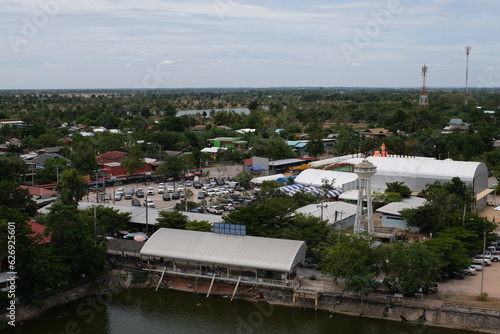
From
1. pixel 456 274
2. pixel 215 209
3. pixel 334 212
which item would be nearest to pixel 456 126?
pixel 334 212

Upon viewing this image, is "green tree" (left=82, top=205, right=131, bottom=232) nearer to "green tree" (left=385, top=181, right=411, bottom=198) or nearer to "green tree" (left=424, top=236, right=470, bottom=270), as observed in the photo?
"green tree" (left=424, top=236, right=470, bottom=270)

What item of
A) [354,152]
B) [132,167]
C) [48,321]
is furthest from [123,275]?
[354,152]

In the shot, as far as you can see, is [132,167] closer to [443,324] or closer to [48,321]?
[48,321]

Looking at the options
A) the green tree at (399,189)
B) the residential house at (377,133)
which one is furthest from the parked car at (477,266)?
the residential house at (377,133)

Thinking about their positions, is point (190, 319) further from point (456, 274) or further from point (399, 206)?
point (399, 206)

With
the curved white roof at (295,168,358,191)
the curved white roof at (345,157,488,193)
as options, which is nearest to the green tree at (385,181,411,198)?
the curved white roof at (345,157,488,193)

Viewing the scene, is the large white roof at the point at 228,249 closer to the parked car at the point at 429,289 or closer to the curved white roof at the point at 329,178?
the parked car at the point at 429,289
